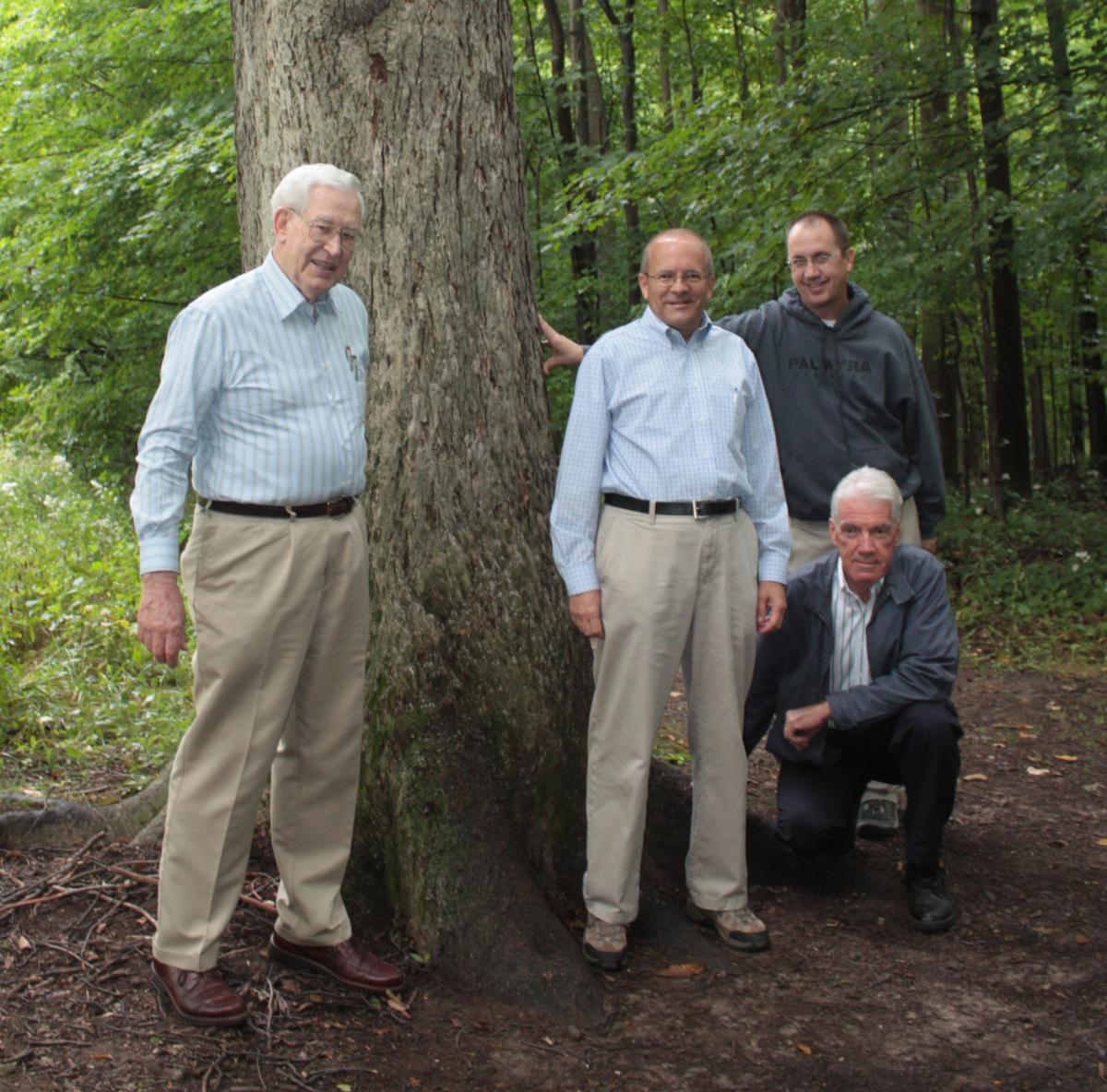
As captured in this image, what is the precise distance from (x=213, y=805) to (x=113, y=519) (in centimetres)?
896

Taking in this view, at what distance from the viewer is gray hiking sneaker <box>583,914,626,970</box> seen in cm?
359

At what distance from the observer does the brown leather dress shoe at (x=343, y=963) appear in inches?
129

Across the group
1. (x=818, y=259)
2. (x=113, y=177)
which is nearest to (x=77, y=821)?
(x=818, y=259)

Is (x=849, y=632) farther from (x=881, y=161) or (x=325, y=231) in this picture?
(x=881, y=161)

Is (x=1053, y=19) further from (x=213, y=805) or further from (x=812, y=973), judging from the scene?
(x=213, y=805)

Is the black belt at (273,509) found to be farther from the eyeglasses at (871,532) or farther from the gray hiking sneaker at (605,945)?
the eyeglasses at (871,532)

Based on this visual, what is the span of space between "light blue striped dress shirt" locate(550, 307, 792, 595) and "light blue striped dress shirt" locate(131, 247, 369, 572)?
2.46 feet

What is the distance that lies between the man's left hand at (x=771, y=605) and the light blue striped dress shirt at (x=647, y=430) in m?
0.30

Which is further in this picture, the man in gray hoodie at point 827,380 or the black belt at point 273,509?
the man in gray hoodie at point 827,380

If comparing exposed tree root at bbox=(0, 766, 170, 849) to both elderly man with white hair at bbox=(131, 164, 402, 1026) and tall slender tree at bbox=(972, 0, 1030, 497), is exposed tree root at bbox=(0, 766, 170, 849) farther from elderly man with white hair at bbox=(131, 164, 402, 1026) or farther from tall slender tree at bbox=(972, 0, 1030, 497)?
tall slender tree at bbox=(972, 0, 1030, 497)

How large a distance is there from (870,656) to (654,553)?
106cm

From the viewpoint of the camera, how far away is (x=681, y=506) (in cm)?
357

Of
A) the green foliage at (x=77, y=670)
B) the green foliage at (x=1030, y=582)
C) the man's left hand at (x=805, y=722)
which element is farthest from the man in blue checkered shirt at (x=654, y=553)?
the green foliage at (x=1030, y=582)

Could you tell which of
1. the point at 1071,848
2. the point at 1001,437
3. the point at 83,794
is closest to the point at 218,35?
the point at 83,794
